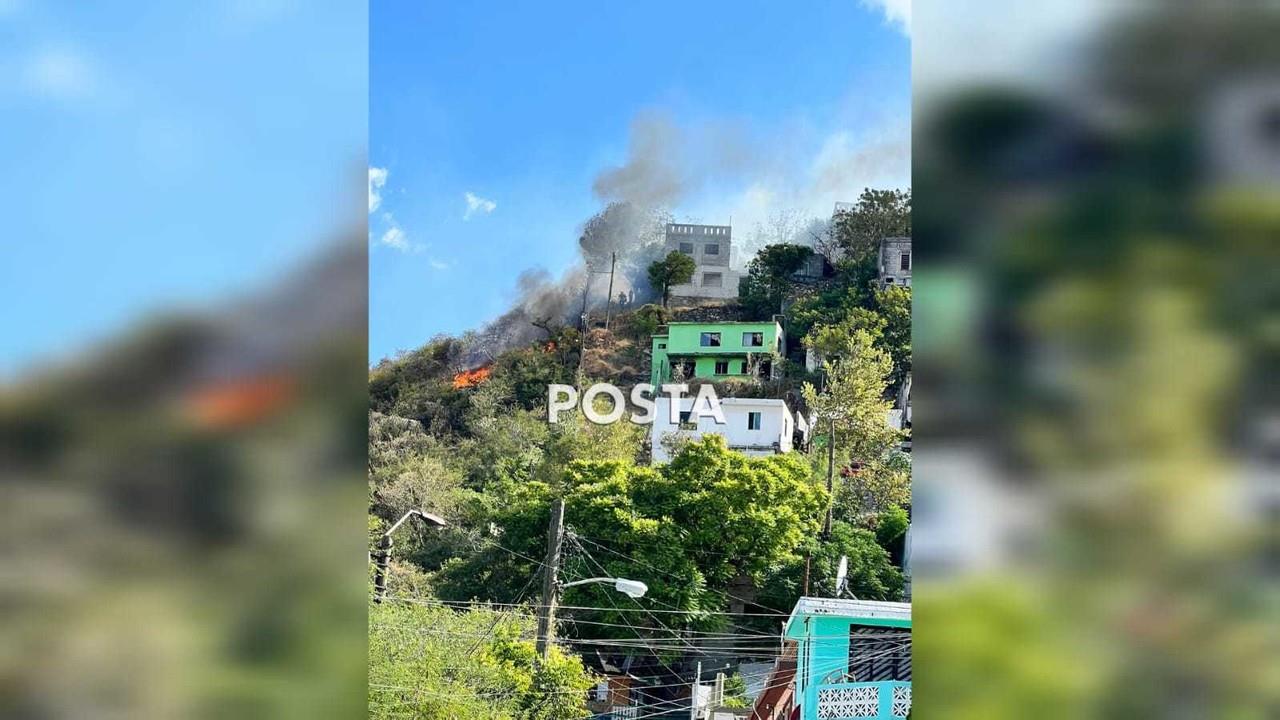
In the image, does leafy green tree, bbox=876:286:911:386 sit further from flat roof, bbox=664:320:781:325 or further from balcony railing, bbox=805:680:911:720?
balcony railing, bbox=805:680:911:720

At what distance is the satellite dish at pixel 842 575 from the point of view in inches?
119

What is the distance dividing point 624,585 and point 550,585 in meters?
0.25

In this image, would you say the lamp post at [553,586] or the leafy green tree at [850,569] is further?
the lamp post at [553,586]

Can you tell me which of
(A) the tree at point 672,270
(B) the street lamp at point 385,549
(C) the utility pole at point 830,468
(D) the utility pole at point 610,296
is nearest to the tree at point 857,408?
(C) the utility pole at point 830,468

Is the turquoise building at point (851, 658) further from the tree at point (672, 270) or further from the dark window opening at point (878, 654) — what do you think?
the tree at point (672, 270)

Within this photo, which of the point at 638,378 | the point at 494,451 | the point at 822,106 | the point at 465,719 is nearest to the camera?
the point at 822,106

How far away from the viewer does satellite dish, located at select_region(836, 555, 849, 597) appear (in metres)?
3.02
